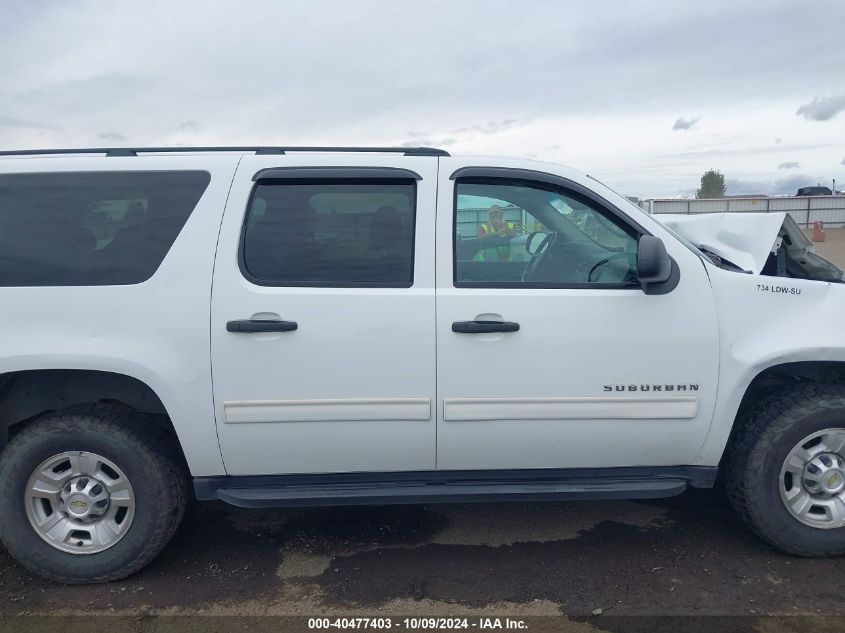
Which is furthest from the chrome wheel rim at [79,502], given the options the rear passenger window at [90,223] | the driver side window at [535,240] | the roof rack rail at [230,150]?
the driver side window at [535,240]

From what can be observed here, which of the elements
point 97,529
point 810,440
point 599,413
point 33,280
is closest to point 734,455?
point 810,440

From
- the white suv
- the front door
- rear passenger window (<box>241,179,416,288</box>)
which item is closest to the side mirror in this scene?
the white suv

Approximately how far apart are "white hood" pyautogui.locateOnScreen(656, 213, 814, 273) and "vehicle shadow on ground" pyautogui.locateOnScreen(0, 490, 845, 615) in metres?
1.49

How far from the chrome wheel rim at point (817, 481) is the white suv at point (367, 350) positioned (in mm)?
12

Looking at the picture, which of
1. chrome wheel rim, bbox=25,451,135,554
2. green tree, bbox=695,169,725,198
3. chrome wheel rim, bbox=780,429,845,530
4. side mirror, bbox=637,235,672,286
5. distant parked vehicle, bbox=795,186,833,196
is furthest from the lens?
green tree, bbox=695,169,725,198

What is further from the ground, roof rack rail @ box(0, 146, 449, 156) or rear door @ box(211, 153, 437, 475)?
roof rack rail @ box(0, 146, 449, 156)

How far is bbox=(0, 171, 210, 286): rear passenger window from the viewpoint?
311cm

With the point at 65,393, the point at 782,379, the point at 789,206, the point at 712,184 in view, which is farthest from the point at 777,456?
the point at 712,184

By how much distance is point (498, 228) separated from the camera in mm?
3342

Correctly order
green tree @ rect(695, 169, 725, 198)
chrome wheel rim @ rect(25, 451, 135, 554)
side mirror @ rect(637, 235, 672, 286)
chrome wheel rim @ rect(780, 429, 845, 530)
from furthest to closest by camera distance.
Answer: green tree @ rect(695, 169, 725, 198) < chrome wheel rim @ rect(780, 429, 845, 530) < chrome wheel rim @ rect(25, 451, 135, 554) < side mirror @ rect(637, 235, 672, 286)

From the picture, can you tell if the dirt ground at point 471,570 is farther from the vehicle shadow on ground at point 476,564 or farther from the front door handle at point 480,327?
the front door handle at point 480,327

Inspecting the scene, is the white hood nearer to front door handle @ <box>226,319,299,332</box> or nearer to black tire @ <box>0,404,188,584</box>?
front door handle @ <box>226,319,299,332</box>

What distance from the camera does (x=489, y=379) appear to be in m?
3.12

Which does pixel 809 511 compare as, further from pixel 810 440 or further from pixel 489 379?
pixel 489 379
